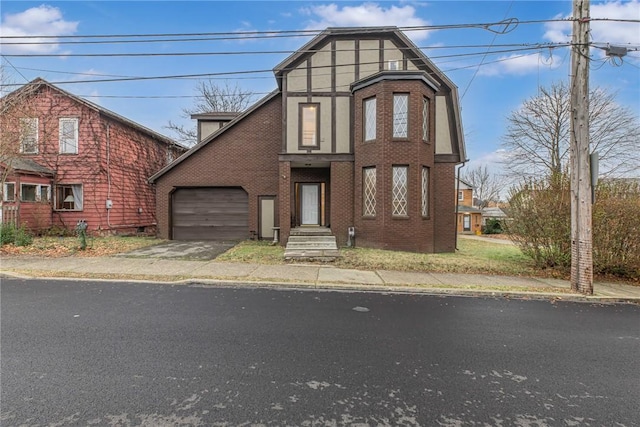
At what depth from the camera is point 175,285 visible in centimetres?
695

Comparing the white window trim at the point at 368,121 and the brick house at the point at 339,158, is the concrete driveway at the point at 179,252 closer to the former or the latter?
the brick house at the point at 339,158

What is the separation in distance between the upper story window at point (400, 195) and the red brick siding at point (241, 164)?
5475mm

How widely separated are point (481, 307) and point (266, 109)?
40.3 ft

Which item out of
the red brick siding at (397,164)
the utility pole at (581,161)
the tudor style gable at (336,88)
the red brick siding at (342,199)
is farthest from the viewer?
the red brick siding at (342,199)

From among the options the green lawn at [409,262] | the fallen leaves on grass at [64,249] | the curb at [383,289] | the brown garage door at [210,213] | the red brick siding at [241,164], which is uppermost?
the red brick siding at [241,164]

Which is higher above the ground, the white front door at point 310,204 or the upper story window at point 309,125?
the upper story window at point 309,125

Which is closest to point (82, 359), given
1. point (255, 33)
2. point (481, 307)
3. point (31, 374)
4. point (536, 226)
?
point (31, 374)

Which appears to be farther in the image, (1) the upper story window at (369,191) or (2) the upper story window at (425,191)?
(2) the upper story window at (425,191)

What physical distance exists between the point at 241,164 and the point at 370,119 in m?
6.19

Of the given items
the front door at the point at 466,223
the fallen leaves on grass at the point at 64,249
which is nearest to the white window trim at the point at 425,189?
the fallen leaves on grass at the point at 64,249

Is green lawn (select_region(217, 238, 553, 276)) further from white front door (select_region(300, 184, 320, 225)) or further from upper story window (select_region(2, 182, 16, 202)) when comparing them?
upper story window (select_region(2, 182, 16, 202))

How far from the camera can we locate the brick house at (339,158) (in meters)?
12.2

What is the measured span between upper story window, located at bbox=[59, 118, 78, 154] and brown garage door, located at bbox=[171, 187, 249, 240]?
231 inches

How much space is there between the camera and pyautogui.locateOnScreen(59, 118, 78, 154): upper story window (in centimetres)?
1599
